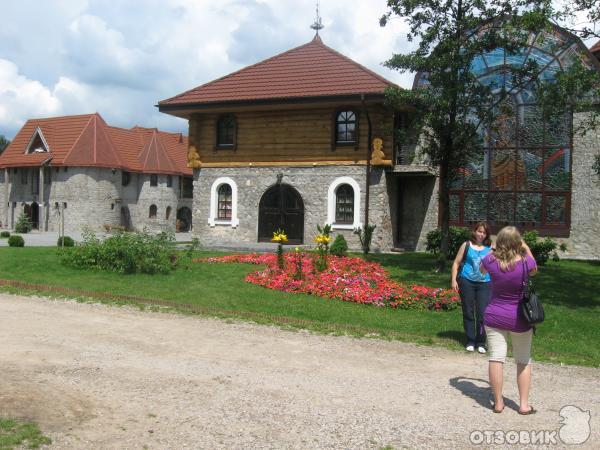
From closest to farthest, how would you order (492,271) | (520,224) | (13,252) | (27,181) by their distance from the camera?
1. (492,271)
2. (13,252)
3. (520,224)
4. (27,181)

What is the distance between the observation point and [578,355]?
28.0ft

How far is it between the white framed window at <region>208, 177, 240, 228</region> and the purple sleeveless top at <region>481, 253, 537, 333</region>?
21.0 m

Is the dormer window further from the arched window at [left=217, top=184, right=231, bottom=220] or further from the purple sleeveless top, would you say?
the purple sleeveless top

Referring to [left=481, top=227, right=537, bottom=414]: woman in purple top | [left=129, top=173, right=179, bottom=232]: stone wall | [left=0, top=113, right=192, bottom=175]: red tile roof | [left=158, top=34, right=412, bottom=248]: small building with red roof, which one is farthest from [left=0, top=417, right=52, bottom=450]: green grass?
[left=129, top=173, right=179, bottom=232]: stone wall

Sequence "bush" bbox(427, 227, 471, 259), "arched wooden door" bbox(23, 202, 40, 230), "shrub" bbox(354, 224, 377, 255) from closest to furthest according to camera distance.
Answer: "bush" bbox(427, 227, 471, 259) < "shrub" bbox(354, 224, 377, 255) < "arched wooden door" bbox(23, 202, 40, 230)

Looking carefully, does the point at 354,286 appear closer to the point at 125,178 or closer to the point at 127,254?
the point at 127,254

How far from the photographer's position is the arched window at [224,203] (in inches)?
1050

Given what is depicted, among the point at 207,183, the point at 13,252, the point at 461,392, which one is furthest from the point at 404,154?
the point at 461,392

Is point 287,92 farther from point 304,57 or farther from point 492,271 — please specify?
point 492,271

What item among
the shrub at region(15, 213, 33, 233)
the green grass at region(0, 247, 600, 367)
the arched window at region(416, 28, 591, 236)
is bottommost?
the green grass at region(0, 247, 600, 367)

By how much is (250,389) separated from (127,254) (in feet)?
31.9

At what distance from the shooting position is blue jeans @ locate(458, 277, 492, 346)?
8820mm

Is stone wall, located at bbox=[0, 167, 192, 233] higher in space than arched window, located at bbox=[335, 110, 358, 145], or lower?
lower

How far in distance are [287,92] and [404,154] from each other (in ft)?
17.6
